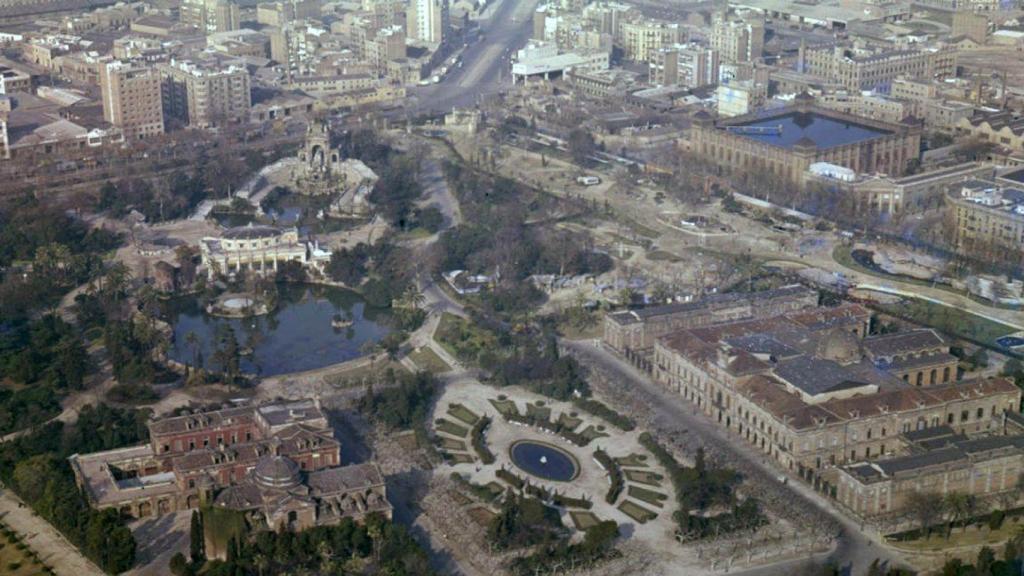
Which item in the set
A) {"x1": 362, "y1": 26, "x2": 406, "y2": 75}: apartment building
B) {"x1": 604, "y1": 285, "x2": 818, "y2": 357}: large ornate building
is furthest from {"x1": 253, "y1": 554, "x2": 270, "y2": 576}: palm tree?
{"x1": 362, "y1": 26, "x2": 406, "y2": 75}: apartment building

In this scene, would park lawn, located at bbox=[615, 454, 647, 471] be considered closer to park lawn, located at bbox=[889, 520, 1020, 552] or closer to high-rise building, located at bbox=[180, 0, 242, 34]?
park lawn, located at bbox=[889, 520, 1020, 552]

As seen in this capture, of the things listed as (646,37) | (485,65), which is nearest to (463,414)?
(485,65)

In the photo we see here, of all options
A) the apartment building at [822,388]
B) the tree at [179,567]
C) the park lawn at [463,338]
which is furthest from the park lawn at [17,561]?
the apartment building at [822,388]

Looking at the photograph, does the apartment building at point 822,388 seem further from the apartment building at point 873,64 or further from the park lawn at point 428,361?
the apartment building at point 873,64

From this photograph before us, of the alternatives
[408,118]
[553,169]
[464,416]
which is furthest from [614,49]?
[464,416]

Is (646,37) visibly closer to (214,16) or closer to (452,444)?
(214,16)

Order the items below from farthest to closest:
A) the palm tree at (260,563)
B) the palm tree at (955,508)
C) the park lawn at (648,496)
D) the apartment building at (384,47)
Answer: the apartment building at (384,47) → the park lawn at (648,496) → the palm tree at (955,508) → the palm tree at (260,563)
